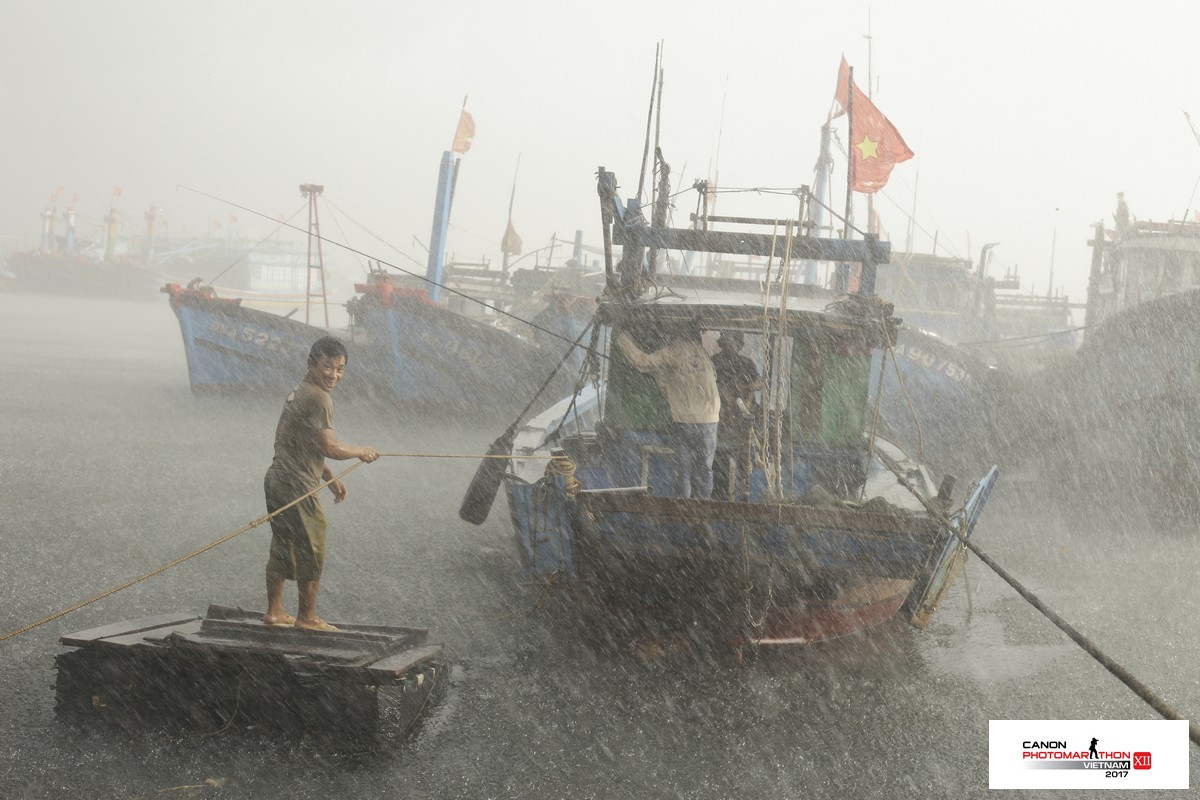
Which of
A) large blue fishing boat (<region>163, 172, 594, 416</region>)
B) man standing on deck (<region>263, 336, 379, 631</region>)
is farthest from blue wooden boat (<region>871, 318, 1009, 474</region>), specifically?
man standing on deck (<region>263, 336, 379, 631</region>)

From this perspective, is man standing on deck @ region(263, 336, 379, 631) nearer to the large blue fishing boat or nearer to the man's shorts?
the man's shorts

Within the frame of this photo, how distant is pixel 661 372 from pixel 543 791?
331cm

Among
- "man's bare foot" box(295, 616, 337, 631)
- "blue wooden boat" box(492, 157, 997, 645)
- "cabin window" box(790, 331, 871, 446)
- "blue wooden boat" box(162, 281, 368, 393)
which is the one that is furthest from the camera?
"blue wooden boat" box(162, 281, 368, 393)

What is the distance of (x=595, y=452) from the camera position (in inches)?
319

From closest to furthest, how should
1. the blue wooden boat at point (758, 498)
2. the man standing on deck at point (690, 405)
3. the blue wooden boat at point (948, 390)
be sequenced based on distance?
the blue wooden boat at point (758, 498)
the man standing on deck at point (690, 405)
the blue wooden boat at point (948, 390)

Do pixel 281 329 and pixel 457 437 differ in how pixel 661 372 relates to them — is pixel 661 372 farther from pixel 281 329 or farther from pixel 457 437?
pixel 281 329

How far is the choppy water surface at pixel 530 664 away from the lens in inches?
177

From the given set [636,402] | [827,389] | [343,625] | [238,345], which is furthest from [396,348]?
[343,625]

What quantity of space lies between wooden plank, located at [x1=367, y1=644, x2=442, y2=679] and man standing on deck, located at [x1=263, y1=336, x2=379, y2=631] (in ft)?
1.46

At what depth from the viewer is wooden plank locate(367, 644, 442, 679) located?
460cm

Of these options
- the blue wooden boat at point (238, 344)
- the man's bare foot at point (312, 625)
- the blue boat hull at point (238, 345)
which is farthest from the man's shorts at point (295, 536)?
the blue boat hull at point (238, 345)

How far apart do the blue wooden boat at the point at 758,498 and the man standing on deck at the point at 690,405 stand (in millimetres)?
300

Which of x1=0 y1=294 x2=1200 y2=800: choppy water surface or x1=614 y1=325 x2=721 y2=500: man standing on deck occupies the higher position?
x1=614 y1=325 x2=721 y2=500: man standing on deck

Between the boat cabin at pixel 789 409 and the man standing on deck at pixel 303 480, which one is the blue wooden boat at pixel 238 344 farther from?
the man standing on deck at pixel 303 480
